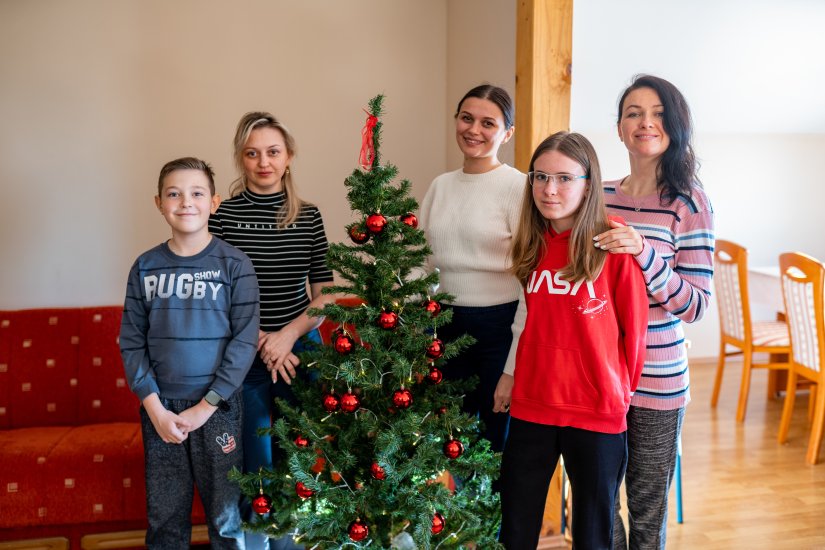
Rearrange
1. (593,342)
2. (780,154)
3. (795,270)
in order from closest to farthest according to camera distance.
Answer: (593,342), (795,270), (780,154)

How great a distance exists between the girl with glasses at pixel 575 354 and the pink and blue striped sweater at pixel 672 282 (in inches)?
3.3

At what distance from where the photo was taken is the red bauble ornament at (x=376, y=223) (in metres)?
1.71

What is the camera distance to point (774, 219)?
4.96m

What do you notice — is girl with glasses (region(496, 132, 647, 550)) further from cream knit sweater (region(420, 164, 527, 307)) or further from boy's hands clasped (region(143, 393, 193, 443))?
boy's hands clasped (region(143, 393, 193, 443))

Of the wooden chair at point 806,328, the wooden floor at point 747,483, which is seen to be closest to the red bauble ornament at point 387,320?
the wooden floor at point 747,483

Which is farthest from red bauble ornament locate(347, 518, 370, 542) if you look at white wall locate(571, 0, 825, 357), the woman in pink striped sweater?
white wall locate(571, 0, 825, 357)

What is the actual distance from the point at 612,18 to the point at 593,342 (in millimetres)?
2456

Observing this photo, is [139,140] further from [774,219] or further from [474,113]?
[774,219]

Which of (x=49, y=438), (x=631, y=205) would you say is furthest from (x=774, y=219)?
(x=49, y=438)

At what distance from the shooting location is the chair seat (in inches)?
150

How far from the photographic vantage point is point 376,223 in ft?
5.62

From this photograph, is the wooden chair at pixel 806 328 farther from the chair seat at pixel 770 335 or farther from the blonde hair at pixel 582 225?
the blonde hair at pixel 582 225

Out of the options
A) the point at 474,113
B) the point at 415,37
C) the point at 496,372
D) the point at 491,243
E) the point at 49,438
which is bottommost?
the point at 49,438

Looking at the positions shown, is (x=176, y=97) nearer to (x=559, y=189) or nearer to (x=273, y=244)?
(x=273, y=244)
